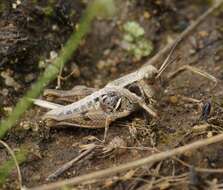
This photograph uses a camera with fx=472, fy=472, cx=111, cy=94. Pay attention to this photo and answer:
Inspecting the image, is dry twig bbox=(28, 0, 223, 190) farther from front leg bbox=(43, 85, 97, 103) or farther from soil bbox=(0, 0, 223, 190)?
front leg bbox=(43, 85, 97, 103)

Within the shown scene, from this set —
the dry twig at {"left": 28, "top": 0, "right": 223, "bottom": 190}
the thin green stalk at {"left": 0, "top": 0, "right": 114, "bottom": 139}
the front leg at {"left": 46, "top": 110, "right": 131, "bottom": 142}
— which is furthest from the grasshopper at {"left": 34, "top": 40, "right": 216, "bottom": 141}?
the dry twig at {"left": 28, "top": 0, "right": 223, "bottom": 190}

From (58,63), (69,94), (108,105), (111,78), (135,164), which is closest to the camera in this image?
(135,164)

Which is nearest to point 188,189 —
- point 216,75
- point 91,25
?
point 216,75

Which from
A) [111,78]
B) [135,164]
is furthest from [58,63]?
[135,164]

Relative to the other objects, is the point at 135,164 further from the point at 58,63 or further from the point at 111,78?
the point at 111,78

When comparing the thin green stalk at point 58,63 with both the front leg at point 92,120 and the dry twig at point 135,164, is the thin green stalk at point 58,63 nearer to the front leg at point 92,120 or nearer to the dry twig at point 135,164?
the front leg at point 92,120
